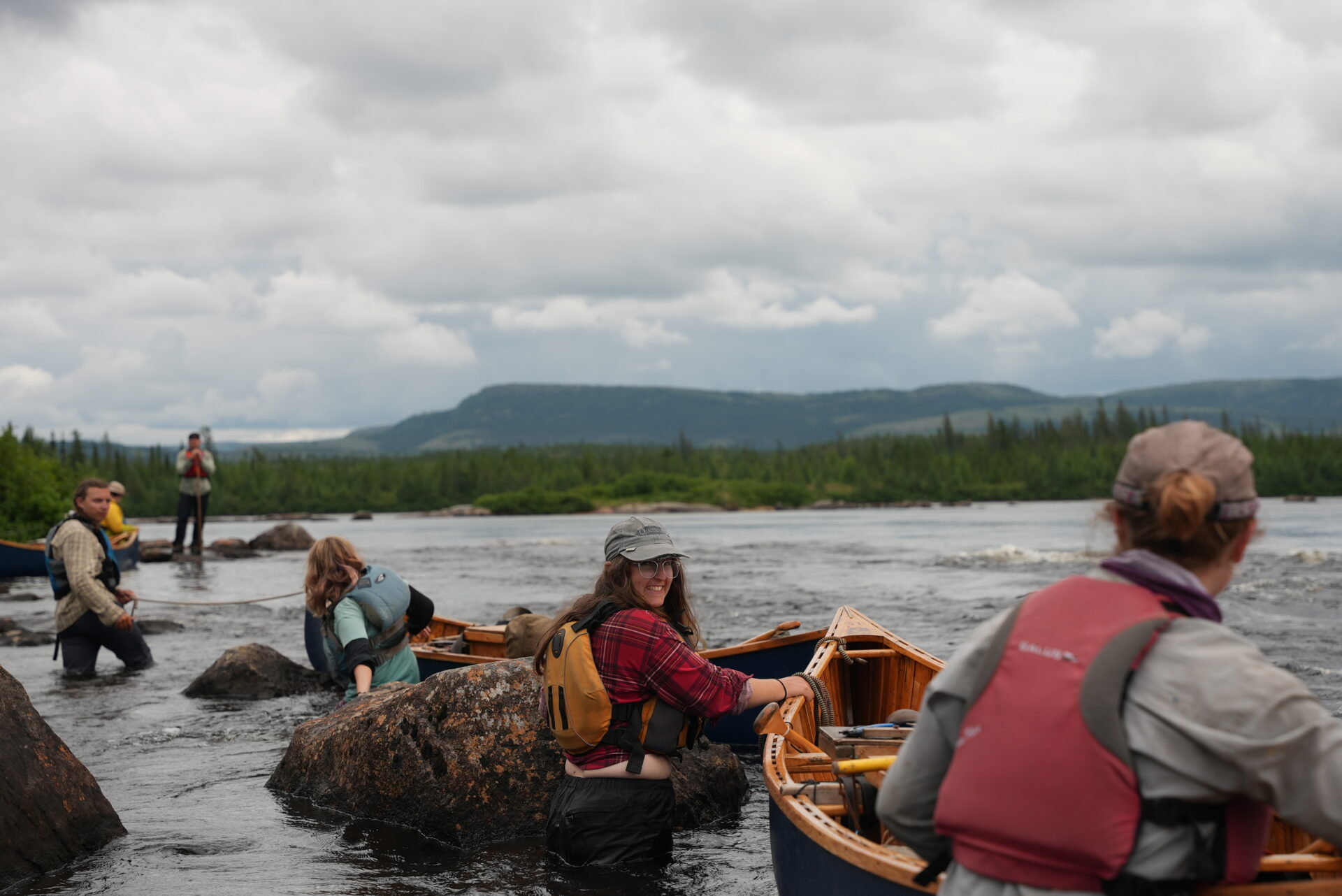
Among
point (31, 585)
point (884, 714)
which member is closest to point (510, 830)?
point (884, 714)

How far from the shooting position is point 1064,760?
2635mm

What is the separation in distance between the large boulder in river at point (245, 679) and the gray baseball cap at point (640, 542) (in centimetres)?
880

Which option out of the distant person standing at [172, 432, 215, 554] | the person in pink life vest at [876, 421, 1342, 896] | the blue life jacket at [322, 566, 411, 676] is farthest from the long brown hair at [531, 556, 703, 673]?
the distant person standing at [172, 432, 215, 554]

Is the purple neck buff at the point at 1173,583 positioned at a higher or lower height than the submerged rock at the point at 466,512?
higher

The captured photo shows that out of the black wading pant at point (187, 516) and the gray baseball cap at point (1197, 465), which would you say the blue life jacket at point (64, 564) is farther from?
the black wading pant at point (187, 516)

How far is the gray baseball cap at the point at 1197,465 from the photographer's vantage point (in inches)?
110

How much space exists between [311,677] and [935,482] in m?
117

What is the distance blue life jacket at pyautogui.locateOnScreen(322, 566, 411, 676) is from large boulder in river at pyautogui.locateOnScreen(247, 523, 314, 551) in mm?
37834

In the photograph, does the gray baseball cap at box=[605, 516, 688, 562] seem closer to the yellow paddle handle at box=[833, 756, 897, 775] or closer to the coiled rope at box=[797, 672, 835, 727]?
the coiled rope at box=[797, 672, 835, 727]

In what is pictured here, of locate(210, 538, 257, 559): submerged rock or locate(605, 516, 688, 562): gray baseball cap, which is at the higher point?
locate(605, 516, 688, 562): gray baseball cap

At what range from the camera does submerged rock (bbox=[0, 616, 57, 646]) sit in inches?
676

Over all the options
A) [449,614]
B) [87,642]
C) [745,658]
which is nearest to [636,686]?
[745,658]

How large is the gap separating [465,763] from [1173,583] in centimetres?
580

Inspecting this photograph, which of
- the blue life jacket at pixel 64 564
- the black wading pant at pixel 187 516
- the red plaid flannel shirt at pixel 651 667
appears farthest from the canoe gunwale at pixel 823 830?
the black wading pant at pixel 187 516
